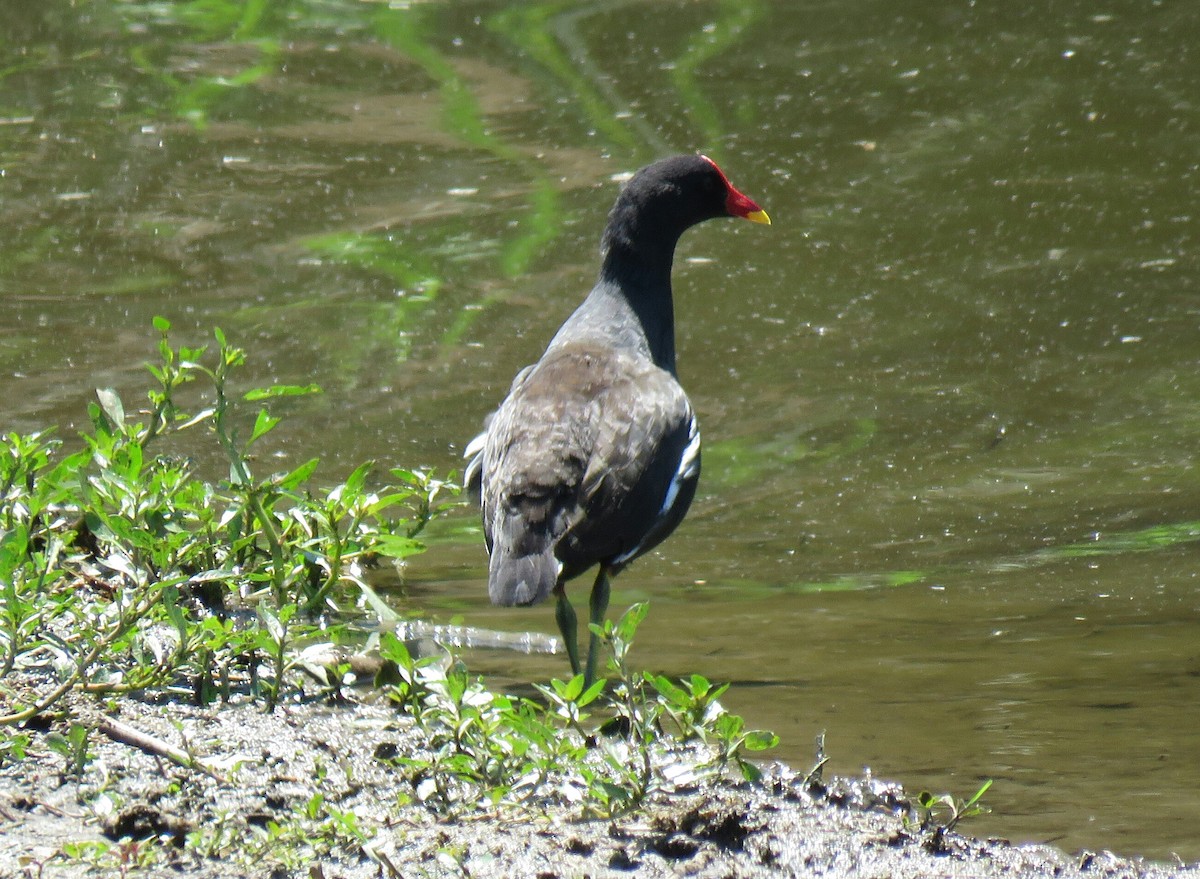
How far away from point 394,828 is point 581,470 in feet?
4.04

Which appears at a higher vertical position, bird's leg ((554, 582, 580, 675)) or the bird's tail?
the bird's tail

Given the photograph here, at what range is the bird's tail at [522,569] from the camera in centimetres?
346

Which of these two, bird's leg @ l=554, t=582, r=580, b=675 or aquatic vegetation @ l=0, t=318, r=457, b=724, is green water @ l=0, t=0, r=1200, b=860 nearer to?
bird's leg @ l=554, t=582, r=580, b=675

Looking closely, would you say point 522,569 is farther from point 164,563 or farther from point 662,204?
point 662,204

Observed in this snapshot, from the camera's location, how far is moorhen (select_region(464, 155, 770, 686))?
3633 mm

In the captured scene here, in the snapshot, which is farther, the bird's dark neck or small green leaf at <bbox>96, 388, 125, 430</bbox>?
the bird's dark neck

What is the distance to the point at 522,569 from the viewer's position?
3.53m

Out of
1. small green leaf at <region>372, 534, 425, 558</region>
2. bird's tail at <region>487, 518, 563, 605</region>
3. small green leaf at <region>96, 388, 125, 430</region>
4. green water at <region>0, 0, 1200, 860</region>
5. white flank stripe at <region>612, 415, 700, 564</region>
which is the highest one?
small green leaf at <region>96, 388, 125, 430</region>

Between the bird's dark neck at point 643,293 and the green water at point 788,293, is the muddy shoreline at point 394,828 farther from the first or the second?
the bird's dark neck at point 643,293

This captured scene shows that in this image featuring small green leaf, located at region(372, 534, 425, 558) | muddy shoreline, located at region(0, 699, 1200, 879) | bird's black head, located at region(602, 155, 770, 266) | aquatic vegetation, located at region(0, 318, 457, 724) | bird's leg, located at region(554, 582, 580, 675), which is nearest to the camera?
muddy shoreline, located at region(0, 699, 1200, 879)

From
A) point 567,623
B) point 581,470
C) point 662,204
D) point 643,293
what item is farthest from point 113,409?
point 662,204

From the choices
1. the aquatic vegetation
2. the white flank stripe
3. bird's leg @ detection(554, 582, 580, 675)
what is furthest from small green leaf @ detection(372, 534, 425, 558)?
the white flank stripe

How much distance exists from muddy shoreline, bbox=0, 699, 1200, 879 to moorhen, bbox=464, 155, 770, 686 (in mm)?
716

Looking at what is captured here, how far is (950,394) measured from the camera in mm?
5957
